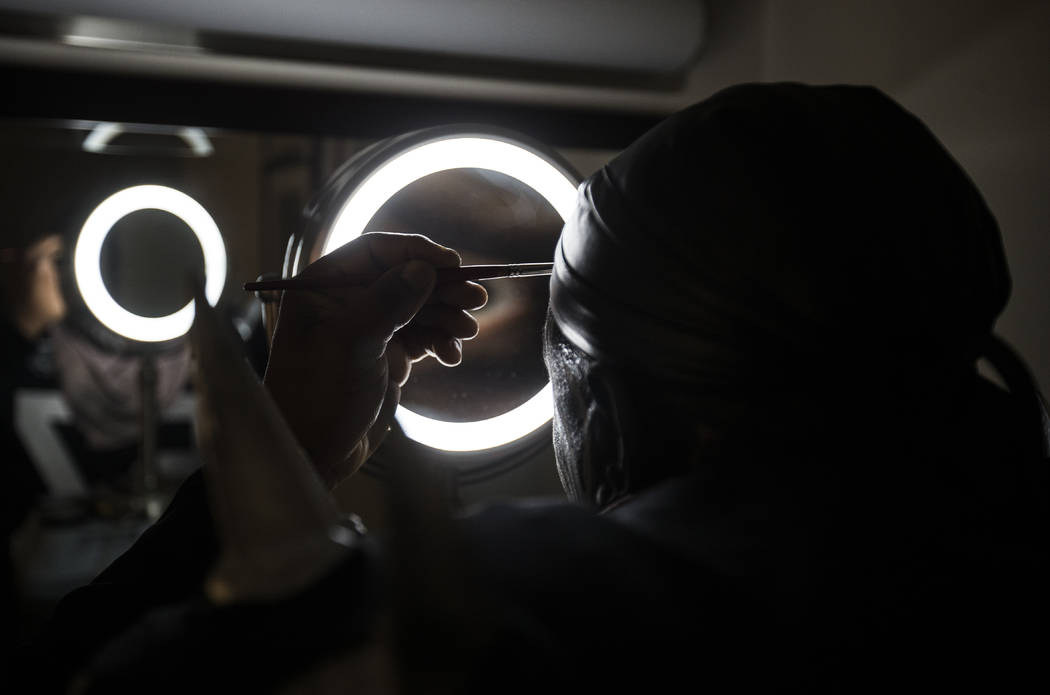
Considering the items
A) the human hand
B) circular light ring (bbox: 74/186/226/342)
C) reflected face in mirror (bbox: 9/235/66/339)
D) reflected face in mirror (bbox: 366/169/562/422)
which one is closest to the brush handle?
the human hand

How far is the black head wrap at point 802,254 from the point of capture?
1.37ft

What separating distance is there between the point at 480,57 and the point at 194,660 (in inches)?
43.5

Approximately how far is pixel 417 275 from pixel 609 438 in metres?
0.26

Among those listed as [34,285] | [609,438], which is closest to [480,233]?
[609,438]

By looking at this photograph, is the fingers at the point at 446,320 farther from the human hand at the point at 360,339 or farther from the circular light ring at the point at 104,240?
the circular light ring at the point at 104,240

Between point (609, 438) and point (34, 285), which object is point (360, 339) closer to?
point (609, 438)

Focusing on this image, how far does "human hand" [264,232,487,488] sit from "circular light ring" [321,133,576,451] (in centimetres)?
5

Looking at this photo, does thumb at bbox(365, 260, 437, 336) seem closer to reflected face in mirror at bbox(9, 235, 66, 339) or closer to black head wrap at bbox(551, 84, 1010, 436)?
black head wrap at bbox(551, 84, 1010, 436)

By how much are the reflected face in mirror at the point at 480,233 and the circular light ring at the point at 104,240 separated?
868 mm

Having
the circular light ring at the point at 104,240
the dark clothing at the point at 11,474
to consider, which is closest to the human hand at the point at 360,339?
the circular light ring at the point at 104,240

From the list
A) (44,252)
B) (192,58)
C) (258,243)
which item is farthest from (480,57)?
(44,252)

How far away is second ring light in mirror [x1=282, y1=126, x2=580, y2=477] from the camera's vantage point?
81 centimetres

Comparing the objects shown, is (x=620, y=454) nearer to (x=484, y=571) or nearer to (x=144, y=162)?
(x=484, y=571)

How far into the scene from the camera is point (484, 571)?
0.31m
